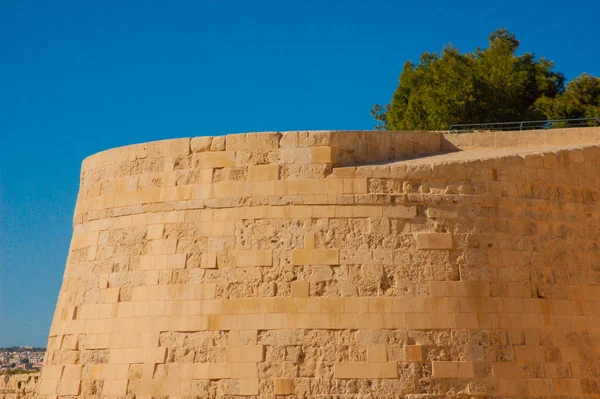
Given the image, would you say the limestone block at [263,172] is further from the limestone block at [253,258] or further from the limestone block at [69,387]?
the limestone block at [69,387]

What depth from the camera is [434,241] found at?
959cm

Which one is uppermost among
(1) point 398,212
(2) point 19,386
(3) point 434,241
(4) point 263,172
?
(4) point 263,172

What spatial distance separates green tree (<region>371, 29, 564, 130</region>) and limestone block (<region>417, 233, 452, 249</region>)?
1022 centimetres

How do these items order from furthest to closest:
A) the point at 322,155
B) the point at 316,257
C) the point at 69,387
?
the point at 69,387 → the point at 322,155 → the point at 316,257

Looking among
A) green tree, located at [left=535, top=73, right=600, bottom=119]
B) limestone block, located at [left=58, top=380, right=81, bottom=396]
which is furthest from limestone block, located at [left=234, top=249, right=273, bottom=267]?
green tree, located at [left=535, top=73, right=600, bottom=119]

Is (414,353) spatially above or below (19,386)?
below

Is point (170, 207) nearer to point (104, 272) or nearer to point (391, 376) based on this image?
point (104, 272)

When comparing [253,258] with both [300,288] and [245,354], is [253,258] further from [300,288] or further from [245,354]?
[245,354]

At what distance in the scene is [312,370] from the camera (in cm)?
905

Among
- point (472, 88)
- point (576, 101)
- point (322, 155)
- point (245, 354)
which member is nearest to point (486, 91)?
point (472, 88)

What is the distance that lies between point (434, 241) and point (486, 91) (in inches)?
432

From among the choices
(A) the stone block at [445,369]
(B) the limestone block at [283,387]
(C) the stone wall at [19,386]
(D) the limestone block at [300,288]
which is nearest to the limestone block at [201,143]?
(D) the limestone block at [300,288]

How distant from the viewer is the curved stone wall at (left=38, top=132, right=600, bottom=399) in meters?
9.13

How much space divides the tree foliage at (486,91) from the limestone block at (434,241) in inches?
402
